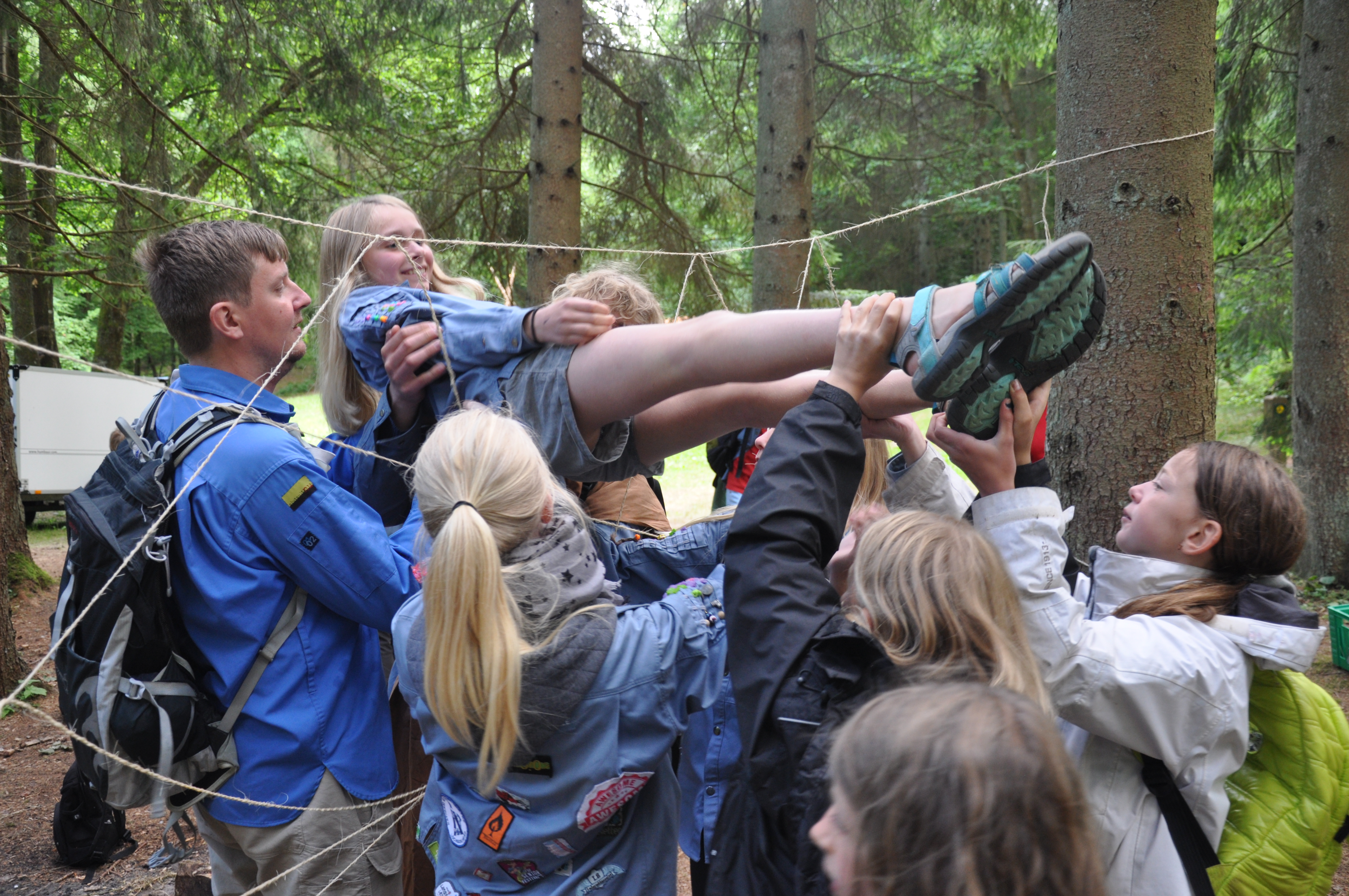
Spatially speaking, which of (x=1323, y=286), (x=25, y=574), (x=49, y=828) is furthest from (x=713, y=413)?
(x=25, y=574)

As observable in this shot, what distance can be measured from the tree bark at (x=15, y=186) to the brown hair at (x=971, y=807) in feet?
13.6

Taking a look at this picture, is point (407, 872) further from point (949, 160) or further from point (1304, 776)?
point (949, 160)

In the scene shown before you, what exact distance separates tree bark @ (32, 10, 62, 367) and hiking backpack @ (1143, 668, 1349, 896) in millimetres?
4307

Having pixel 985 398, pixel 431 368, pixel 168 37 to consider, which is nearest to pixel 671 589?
pixel 985 398

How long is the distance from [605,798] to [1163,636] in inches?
35.8

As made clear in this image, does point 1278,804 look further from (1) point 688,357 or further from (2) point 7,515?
(2) point 7,515

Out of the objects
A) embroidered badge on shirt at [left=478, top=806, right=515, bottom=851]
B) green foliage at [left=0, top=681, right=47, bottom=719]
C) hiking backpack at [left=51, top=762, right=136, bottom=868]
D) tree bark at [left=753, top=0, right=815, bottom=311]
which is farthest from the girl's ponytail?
green foliage at [left=0, top=681, right=47, bottom=719]

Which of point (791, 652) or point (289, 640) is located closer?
point (791, 652)

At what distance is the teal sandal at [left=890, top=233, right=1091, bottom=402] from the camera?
137 cm

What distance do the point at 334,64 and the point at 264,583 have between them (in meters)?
5.55

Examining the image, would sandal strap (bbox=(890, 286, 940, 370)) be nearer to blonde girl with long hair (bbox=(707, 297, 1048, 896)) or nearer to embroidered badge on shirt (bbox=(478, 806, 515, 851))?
blonde girl with long hair (bbox=(707, 297, 1048, 896))

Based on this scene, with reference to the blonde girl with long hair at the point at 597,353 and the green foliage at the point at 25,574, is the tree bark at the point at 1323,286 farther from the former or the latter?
the green foliage at the point at 25,574

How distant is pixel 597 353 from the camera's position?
73.4 inches

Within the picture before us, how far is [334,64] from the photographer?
20.6 ft
